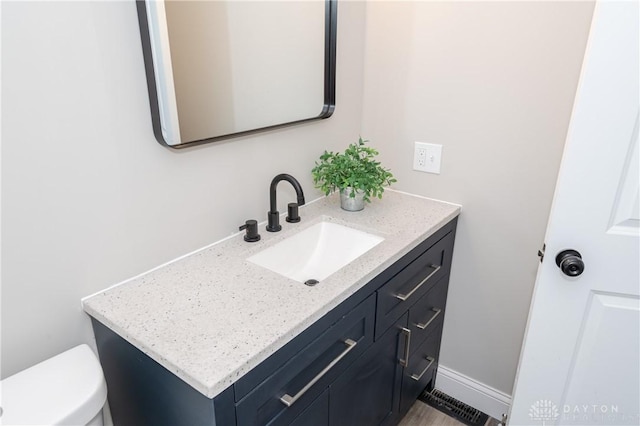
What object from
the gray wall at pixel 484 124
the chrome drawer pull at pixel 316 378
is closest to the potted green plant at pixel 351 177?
the gray wall at pixel 484 124

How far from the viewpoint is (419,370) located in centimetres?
178

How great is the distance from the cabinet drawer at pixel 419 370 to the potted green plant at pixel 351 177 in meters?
0.66

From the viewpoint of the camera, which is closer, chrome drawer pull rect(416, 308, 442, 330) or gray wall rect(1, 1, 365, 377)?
gray wall rect(1, 1, 365, 377)

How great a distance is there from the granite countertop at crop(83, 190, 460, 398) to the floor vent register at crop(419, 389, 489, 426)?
0.96m

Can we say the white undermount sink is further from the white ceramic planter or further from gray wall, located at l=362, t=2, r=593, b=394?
gray wall, located at l=362, t=2, r=593, b=394

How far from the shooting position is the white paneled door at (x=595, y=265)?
3.35ft

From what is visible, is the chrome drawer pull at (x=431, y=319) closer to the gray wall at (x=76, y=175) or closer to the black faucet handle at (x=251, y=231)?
the black faucet handle at (x=251, y=231)

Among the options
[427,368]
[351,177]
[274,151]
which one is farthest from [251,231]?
[427,368]

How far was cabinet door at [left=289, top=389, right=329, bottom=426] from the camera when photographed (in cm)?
110

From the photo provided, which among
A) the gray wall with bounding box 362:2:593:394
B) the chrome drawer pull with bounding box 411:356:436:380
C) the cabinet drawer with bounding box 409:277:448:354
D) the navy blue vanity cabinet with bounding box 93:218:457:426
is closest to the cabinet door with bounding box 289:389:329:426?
the navy blue vanity cabinet with bounding box 93:218:457:426

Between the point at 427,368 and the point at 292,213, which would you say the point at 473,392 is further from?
the point at 292,213

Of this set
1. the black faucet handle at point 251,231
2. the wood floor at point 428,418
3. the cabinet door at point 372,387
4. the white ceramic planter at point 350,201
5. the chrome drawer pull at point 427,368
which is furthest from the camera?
the wood floor at point 428,418

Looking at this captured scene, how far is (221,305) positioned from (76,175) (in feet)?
1.52

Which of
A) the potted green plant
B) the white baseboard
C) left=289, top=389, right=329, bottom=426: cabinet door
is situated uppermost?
the potted green plant
